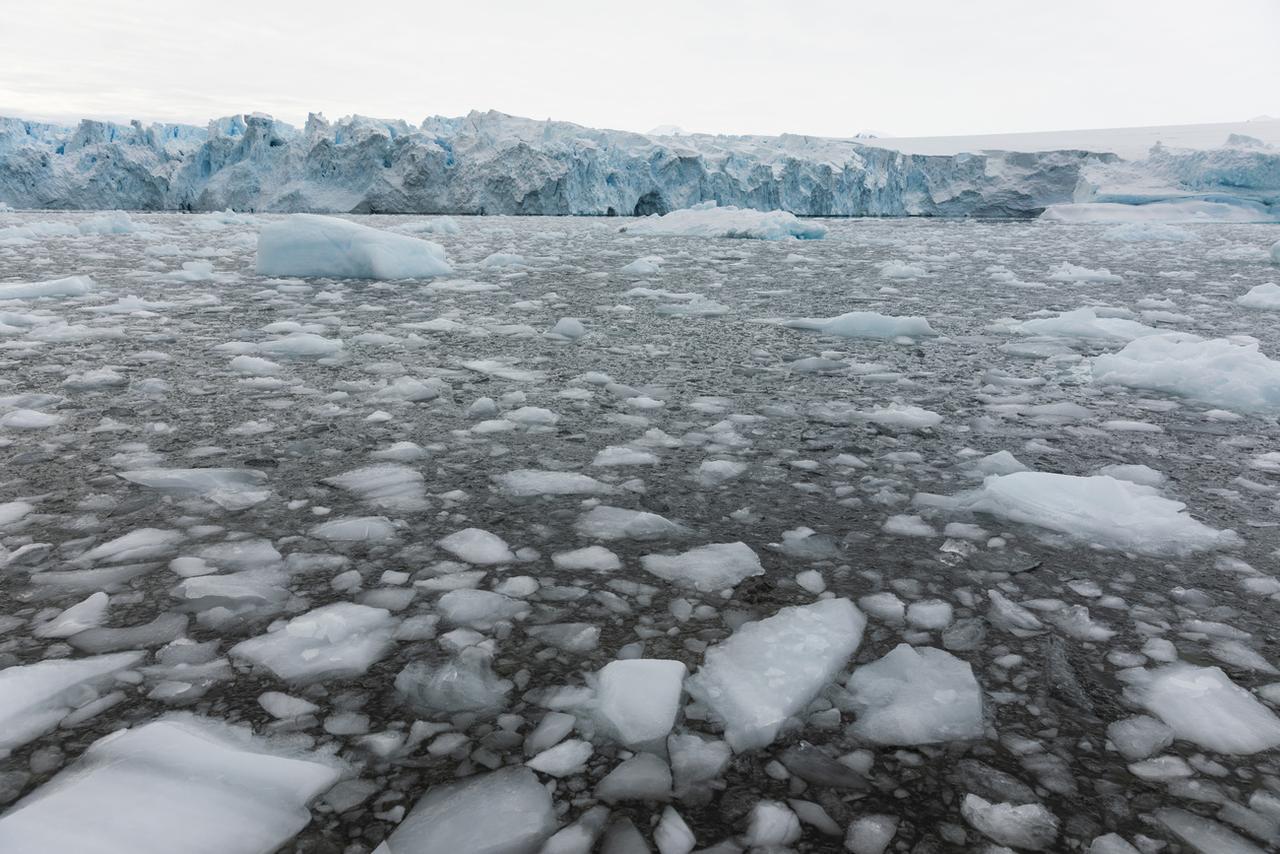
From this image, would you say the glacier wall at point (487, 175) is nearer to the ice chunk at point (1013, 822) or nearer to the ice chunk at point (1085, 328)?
the ice chunk at point (1085, 328)

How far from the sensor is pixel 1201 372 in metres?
2.89

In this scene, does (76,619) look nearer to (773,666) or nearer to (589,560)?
(589,560)

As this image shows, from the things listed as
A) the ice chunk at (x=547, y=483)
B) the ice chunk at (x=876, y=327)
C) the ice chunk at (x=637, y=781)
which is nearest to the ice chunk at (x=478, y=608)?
the ice chunk at (x=637, y=781)

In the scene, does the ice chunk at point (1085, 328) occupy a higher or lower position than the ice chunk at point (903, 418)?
higher

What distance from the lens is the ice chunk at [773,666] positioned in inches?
42.4

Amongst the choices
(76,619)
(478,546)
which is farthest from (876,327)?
(76,619)

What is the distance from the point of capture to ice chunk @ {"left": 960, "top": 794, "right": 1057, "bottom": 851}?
871 millimetres

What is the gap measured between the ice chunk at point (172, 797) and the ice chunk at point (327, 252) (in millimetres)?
5938

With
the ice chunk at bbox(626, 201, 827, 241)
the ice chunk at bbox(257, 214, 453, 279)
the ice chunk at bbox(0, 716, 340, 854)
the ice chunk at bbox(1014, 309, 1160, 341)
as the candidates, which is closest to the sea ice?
the ice chunk at bbox(0, 716, 340, 854)

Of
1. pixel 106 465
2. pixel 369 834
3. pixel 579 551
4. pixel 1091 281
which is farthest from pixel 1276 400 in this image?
pixel 1091 281

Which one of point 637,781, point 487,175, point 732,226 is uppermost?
point 487,175

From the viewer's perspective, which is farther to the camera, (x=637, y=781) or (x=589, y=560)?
(x=589, y=560)

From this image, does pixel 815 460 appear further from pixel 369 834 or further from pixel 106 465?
pixel 106 465

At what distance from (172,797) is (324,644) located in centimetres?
33
